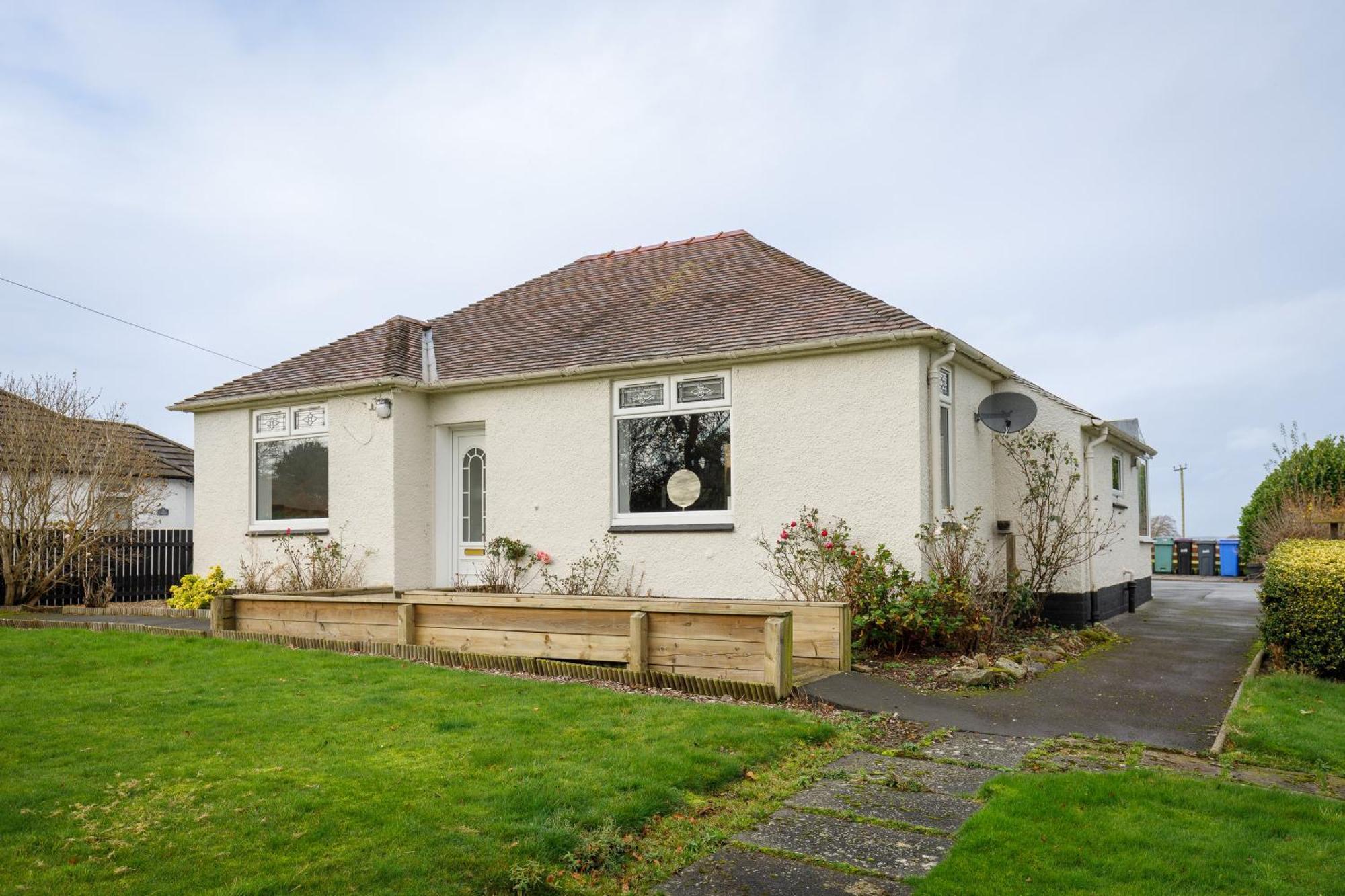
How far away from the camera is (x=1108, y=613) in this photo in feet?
43.3

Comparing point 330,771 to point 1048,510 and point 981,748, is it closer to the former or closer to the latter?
point 981,748

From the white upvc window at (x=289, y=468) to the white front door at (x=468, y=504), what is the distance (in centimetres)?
199

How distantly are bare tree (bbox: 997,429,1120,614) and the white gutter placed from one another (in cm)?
110

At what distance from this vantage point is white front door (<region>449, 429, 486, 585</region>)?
42.1 ft

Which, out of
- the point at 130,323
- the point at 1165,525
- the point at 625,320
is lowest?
the point at 1165,525

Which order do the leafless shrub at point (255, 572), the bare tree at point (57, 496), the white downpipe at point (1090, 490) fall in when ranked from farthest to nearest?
the bare tree at point (57, 496), the leafless shrub at point (255, 572), the white downpipe at point (1090, 490)

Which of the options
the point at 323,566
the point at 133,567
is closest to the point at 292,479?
the point at 323,566

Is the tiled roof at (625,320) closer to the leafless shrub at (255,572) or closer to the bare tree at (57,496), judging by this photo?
the bare tree at (57,496)

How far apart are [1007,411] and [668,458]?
422 cm

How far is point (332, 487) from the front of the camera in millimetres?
13125

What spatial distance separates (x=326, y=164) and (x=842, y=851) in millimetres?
14291

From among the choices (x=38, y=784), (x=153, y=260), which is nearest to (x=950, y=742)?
(x=38, y=784)

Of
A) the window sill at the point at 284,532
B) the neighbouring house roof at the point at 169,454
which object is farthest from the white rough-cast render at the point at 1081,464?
the neighbouring house roof at the point at 169,454

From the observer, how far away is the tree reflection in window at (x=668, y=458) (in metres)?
10.9
